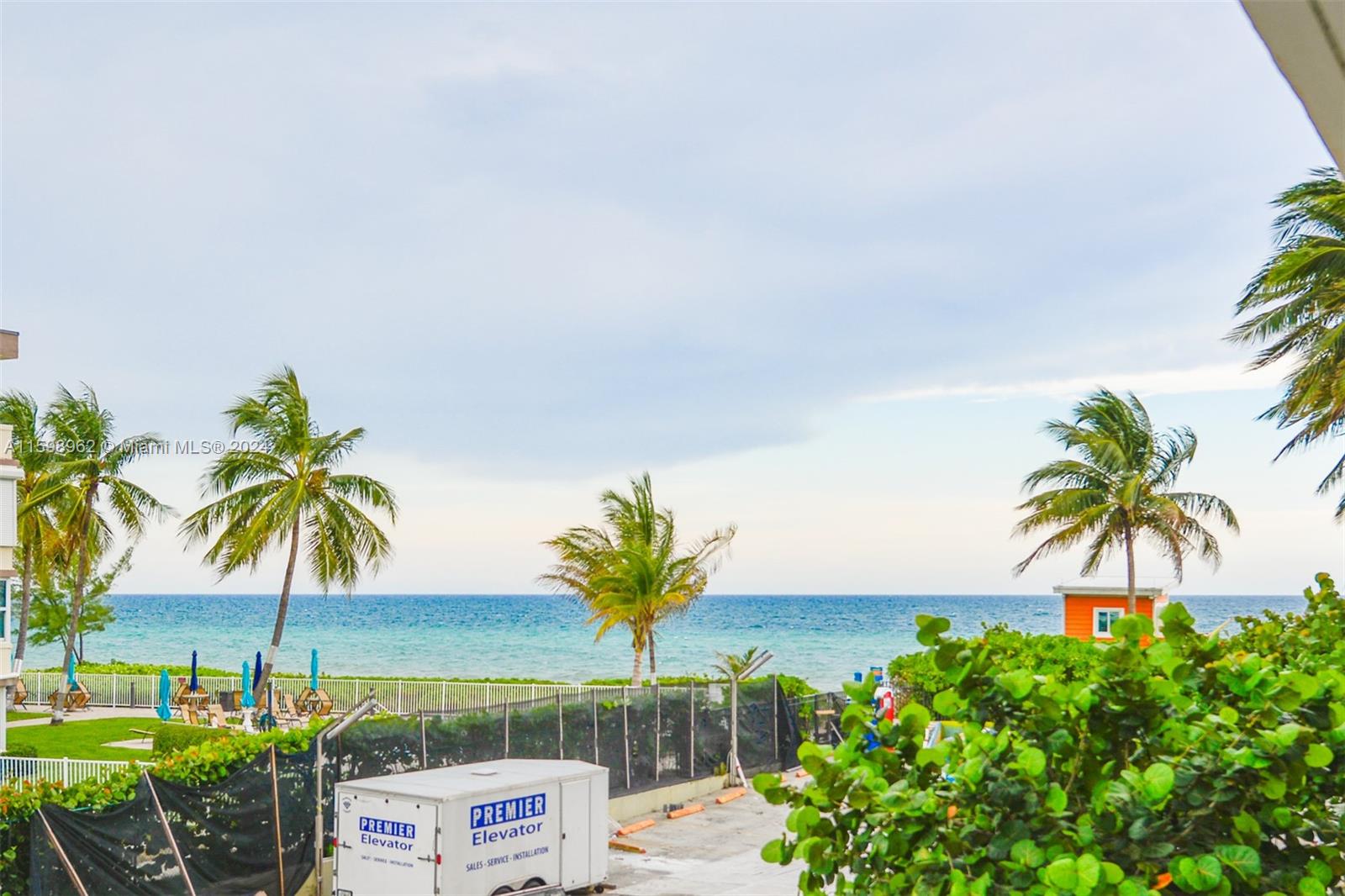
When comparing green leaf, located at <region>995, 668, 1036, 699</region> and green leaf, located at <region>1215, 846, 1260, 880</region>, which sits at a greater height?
green leaf, located at <region>995, 668, 1036, 699</region>

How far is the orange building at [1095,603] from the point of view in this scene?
114 feet

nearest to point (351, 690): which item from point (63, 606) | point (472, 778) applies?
point (472, 778)

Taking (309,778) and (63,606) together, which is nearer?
(309,778)

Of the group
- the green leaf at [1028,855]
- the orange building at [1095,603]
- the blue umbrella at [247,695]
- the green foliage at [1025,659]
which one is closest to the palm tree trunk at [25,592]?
the blue umbrella at [247,695]

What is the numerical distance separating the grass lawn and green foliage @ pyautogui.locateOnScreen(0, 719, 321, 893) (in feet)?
37.4

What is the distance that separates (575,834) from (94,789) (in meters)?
6.44

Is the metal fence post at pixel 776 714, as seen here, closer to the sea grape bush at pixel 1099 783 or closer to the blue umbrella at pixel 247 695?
the blue umbrella at pixel 247 695

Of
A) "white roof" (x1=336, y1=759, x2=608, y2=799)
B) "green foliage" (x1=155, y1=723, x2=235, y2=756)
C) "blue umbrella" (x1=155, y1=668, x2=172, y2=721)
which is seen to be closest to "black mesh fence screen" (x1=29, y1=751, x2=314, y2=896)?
"white roof" (x1=336, y1=759, x2=608, y2=799)

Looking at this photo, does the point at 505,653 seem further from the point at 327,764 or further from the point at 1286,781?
the point at 1286,781

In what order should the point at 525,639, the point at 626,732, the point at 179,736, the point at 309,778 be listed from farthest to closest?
the point at 525,639 < the point at 179,736 < the point at 626,732 < the point at 309,778

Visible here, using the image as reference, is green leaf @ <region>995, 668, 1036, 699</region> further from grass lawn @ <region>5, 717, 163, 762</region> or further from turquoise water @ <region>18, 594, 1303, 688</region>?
turquoise water @ <region>18, 594, 1303, 688</region>

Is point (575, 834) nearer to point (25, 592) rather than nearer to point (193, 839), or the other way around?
point (193, 839)

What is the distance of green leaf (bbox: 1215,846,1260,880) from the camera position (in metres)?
2.57

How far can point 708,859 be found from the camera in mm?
19500
